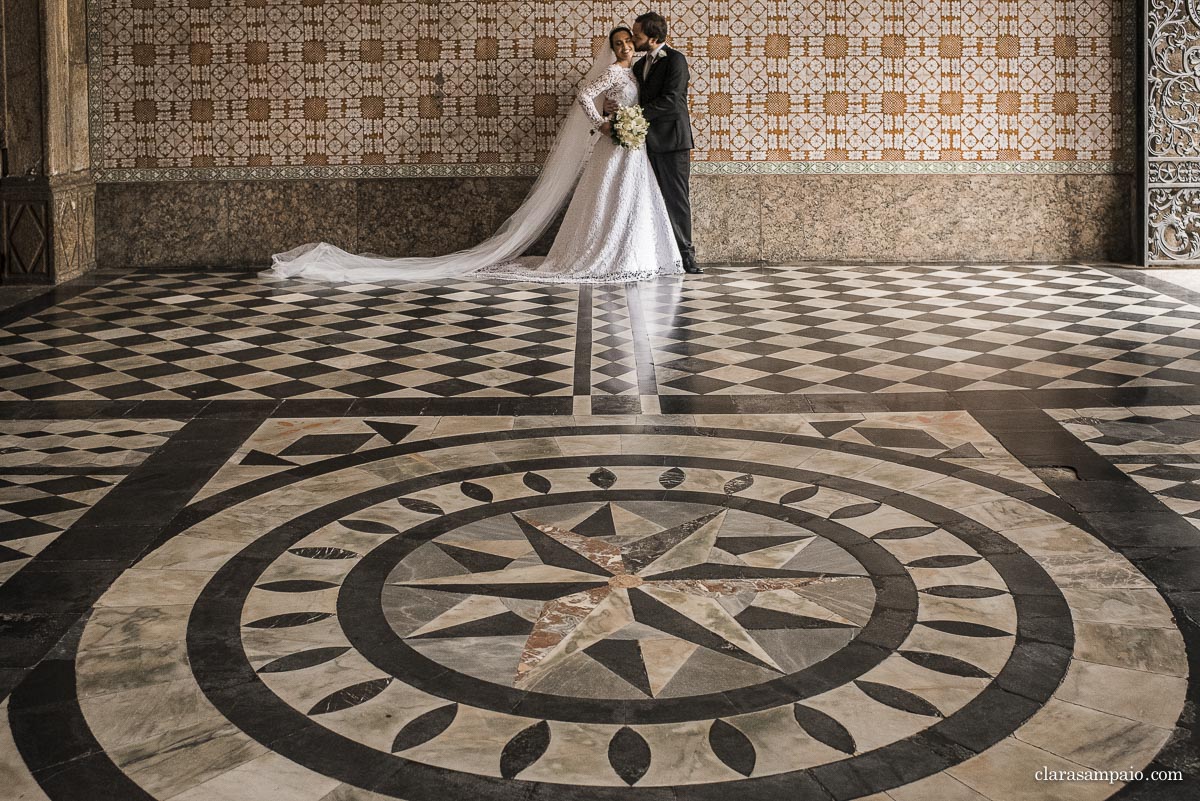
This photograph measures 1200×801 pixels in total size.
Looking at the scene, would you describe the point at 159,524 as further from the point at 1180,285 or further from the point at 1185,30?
the point at 1185,30

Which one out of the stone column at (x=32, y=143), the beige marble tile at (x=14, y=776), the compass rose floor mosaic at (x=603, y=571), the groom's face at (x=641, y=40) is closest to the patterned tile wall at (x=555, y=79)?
the groom's face at (x=641, y=40)

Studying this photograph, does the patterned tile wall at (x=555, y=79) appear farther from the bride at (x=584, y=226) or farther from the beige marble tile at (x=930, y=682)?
the beige marble tile at (x=930, y=682)

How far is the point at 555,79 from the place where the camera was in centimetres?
1020

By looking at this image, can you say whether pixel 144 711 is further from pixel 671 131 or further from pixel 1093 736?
pixel 671 131

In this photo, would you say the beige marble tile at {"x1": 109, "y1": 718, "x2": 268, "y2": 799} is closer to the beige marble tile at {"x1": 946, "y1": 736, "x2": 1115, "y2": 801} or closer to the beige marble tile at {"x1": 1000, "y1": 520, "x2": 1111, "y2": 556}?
the beige marble tile at {"x1": 946, "y1": 736, "x2": 1115, "y2": 801}

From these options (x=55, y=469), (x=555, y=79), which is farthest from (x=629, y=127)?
(x=55, y=469)

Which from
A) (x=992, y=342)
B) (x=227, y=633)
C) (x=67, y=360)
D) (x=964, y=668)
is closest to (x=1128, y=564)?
(x=964, y=668)

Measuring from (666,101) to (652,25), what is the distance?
566 millimetres

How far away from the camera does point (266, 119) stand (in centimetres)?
Result: 1028

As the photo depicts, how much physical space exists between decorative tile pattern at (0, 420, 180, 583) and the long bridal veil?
441cm

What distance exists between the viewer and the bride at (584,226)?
956cm

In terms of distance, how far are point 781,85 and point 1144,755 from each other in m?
8.27

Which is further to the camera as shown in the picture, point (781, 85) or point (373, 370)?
point (781, 85)

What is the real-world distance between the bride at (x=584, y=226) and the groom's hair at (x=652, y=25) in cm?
14
